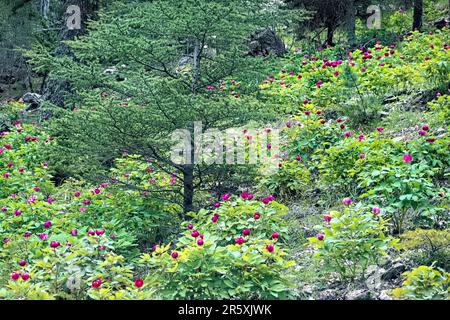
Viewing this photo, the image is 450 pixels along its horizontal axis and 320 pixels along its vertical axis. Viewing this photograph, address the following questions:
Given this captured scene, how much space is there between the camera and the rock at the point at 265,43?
41.8ft

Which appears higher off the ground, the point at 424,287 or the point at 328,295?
the point at 424,287

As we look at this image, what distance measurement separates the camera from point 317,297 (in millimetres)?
3834

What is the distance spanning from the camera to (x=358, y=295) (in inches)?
144

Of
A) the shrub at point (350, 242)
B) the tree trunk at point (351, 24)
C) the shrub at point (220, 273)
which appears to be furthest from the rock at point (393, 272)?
the tree trunk at point (351, 24)

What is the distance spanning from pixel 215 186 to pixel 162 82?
131cm

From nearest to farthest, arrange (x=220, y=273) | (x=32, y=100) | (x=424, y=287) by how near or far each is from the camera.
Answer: (x=424, y=287) < (x=220, y=273) < (x=32, y=100)

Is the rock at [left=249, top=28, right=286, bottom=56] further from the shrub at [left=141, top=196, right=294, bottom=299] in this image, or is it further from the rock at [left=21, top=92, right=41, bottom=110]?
the shrub at [left=141, top=196, right=294, bottom=299]

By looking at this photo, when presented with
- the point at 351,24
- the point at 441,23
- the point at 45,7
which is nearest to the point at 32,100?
the point at 45,7

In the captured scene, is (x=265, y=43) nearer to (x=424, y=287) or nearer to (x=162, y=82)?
(x=162, y=82)

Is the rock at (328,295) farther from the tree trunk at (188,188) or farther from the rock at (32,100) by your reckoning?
the rock at (32,100)
